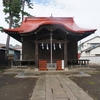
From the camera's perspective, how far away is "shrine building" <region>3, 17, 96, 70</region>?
10188 millimetres

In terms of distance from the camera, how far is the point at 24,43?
1320 cm

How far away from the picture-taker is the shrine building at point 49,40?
10.2 meters

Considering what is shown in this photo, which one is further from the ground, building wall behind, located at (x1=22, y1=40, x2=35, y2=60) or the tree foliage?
the tree foliage

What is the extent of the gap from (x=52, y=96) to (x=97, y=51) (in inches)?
993

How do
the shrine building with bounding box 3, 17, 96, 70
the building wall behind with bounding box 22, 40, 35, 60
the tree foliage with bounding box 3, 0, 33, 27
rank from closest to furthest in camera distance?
the shrine building with bounding box 3, 17, 96, 70
the building wall behind with bounding box 22, 40, 35, 60
the tree foliage with bounding box 3, 0, 33, 27

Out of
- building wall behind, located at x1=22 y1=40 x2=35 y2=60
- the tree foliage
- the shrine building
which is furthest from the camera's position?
the tree foliage

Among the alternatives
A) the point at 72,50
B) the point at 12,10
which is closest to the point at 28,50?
the point at 72,50

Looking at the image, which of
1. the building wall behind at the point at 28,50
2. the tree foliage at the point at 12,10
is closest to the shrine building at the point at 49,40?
the building wall behind at the point at 28,50

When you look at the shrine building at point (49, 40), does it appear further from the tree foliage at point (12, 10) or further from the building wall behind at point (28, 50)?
the tree foliage at point (12, 10)

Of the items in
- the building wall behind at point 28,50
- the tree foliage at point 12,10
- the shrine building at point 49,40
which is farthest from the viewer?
the tree foliage at point 12,10

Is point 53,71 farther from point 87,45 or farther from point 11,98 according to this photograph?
point 87,45

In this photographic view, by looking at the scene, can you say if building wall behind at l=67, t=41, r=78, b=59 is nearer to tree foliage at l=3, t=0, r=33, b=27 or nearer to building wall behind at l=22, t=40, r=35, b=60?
building wall behind at l=22, t=40, r=35, b=60

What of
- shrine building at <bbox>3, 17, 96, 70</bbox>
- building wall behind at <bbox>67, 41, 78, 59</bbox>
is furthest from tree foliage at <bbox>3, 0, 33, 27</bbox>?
building wall behind at <bbox>67, 41, 78, 59</bbox>

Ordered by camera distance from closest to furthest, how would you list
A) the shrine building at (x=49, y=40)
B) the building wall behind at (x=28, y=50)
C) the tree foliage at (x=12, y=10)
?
the shrine building at (x=49, y=40) < the building wall behind at (x=28, y=50) < the tree foliage at (x=12, y=10)
